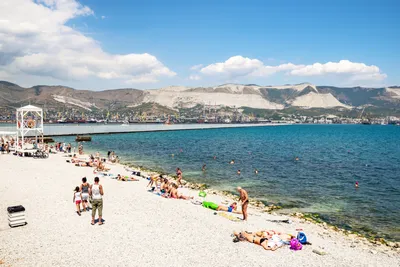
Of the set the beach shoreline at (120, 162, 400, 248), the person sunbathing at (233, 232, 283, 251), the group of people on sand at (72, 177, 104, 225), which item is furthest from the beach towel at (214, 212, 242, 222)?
the group of people on sand at (72, 177, 104, 225)

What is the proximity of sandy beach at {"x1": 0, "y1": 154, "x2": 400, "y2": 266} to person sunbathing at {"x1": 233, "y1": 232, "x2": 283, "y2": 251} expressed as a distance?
0.28m

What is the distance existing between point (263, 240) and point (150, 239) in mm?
5391

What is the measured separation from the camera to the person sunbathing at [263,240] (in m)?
13.6

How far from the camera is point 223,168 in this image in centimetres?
4259

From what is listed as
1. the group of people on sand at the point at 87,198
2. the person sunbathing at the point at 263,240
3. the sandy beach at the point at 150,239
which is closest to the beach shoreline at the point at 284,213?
the sandy beach at the point at 150,239

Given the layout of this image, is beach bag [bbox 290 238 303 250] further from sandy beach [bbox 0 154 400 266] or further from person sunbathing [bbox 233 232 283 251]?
person sunbathing [bbox 233 232 283 251]

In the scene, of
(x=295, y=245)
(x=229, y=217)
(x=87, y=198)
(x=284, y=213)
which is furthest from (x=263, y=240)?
(x=87, y=198)

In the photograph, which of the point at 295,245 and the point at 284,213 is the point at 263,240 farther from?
the point at 284,213

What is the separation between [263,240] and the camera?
14.0 m

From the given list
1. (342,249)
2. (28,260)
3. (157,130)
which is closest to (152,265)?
(28,260)

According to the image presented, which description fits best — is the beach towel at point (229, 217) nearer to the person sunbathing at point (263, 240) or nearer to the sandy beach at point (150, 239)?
the sandy beach at point (150, 239)

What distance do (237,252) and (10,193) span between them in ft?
57.0

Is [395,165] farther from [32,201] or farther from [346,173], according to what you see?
[32,201]

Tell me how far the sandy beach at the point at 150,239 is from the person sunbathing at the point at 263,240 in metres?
0.28
